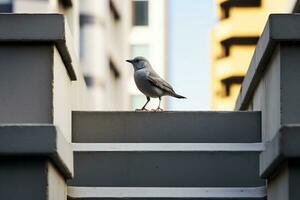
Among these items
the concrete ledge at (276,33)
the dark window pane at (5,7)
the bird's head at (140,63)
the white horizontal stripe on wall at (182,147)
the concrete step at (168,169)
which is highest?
the dark window pane at (5,7)

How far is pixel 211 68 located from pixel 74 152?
55.2m

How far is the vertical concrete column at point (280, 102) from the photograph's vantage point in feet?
31.1

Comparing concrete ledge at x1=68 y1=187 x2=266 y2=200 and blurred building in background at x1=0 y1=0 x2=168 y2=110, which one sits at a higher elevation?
blurred building in background at x1=0 y1=0 x2=168 y2=110

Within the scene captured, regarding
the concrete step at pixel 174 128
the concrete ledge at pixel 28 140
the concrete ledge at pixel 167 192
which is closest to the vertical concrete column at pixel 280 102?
the concrete step at pixel 174 128

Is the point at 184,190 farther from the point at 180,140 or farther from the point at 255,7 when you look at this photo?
the point at 255,7

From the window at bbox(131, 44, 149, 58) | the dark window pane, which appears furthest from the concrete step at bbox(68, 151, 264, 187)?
the window at bbox(131, 44, 149, 58)

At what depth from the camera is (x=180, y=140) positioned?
12914mm

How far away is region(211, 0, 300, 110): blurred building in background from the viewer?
5991 centimetres

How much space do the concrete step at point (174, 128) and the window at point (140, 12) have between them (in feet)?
178

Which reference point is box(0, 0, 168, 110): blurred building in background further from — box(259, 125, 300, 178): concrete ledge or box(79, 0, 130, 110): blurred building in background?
box(259, 125, 300, 178): concrete ledge

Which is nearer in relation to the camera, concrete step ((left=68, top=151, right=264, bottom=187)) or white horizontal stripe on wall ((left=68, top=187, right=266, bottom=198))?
white horizontal stripe on wall ((left=68, top=187, right=266, bottom=198))

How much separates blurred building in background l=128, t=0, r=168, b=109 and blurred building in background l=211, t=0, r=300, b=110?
5146 millimetres

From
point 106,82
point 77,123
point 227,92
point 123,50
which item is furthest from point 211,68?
point 77,123

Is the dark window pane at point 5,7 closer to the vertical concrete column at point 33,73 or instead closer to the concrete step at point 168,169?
the concrete step at point 168,169
